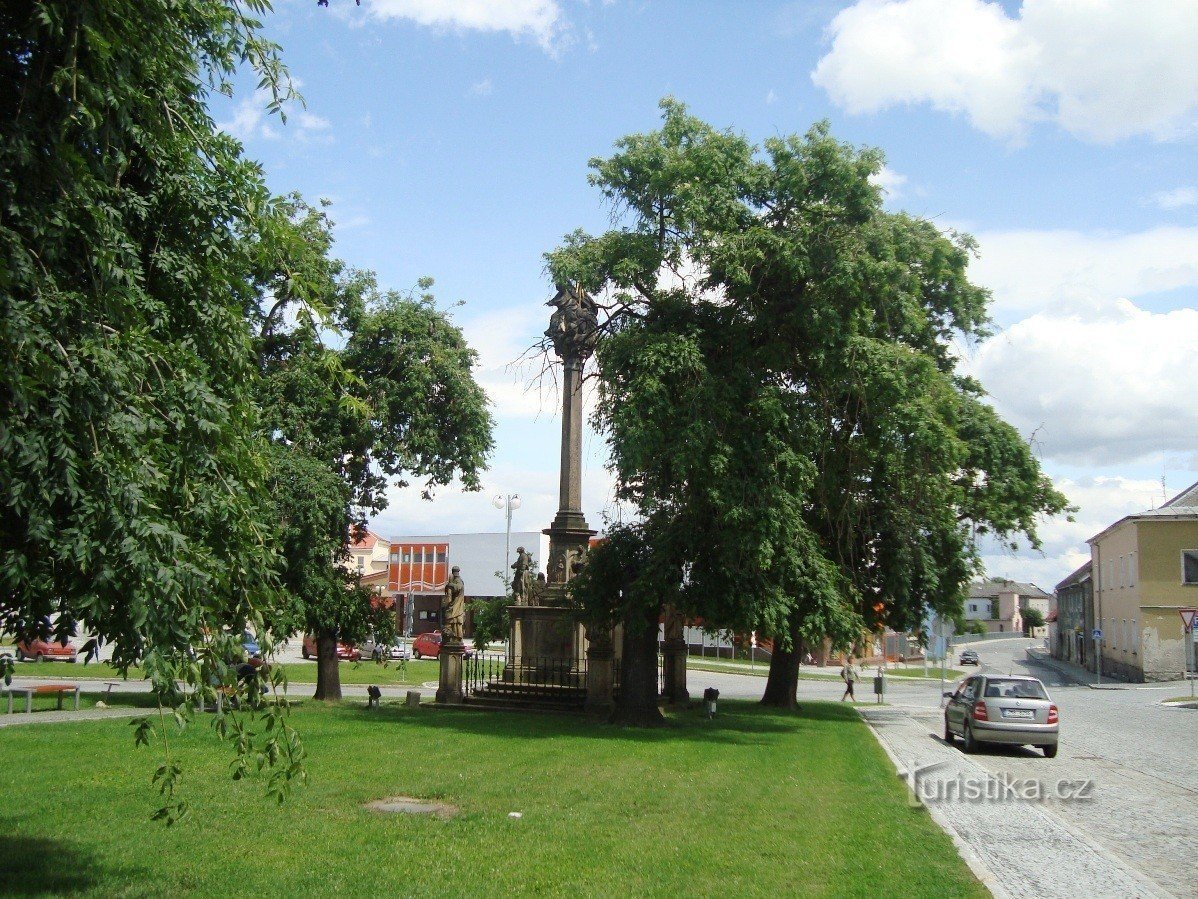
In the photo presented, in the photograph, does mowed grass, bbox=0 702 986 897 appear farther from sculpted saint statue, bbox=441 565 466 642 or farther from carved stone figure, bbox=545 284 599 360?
carved stone figure, bbox=545 284 599 360

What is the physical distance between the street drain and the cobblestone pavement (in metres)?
5.12

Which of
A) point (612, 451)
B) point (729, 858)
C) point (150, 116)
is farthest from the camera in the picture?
point (612, 451)

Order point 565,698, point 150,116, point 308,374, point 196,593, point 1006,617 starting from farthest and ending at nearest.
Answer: point 1006,617
point 565,698
point 308,374
point 150,116
point 196,593

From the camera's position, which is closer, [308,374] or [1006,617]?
[308,374]

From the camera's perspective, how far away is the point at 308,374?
68.0 feet

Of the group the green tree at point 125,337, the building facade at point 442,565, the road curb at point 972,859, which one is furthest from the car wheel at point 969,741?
the building facade at point 442,565

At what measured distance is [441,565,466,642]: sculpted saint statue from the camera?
25000 mm

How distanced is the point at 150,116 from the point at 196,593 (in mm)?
2383

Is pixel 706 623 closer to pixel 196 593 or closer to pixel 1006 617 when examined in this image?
pixel 196 593

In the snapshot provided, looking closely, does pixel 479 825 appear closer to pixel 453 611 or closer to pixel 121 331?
pixel 121 331

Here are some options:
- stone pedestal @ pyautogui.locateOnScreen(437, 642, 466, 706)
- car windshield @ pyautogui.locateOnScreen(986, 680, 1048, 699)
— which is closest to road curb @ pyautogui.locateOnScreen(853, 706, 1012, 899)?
car windshield @ pyautogui.locateOnScreen(986, 680, 1048, 699)

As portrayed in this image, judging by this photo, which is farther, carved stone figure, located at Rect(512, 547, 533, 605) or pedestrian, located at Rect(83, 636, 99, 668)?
carved stone figure, located at Rect(512, 547, 533, 605)

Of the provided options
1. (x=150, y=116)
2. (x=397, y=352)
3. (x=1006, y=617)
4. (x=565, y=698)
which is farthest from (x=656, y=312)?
(x=1006, y=617)

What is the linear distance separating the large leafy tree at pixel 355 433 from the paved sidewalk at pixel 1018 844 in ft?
40.5
